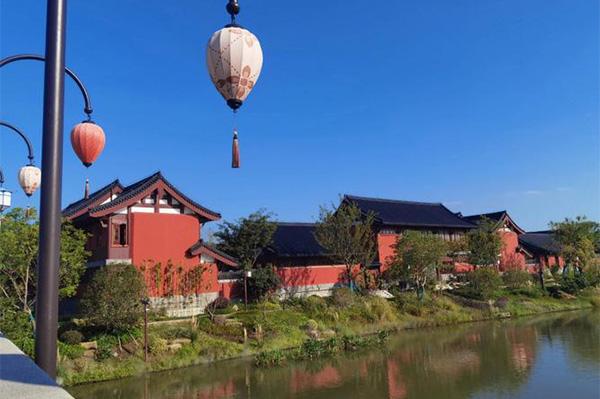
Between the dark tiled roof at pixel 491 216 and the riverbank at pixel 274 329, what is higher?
the dark tiled roof at pixel 491 216

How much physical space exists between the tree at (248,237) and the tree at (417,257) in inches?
240

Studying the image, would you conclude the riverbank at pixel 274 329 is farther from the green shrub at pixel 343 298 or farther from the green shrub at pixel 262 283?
the green shrub at pixel 262 283

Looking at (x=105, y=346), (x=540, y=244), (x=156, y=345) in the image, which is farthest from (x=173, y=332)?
(x=540, y=244)

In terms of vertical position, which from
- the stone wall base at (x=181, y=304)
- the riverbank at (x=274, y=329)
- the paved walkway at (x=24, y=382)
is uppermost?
the paved walkway at (x=24, y=382)

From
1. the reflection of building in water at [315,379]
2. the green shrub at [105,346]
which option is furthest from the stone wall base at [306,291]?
the green shrub at [105,346]

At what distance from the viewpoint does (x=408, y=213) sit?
28.8 meters

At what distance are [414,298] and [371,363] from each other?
8.57 metres

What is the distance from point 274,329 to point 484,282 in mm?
11891

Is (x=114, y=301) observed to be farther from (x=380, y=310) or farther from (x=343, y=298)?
(x=380, y=310)

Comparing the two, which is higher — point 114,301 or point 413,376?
point 114,301

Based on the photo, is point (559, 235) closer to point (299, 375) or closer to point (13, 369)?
point (299, 375)

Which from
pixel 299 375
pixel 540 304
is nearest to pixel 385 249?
pixel 540 304

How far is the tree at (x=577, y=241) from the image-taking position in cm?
2825

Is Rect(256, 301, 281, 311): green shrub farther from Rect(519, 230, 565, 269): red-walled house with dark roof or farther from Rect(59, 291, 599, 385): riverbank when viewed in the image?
Rect(519, 230, 565, 269): red-walled house with dark roof
